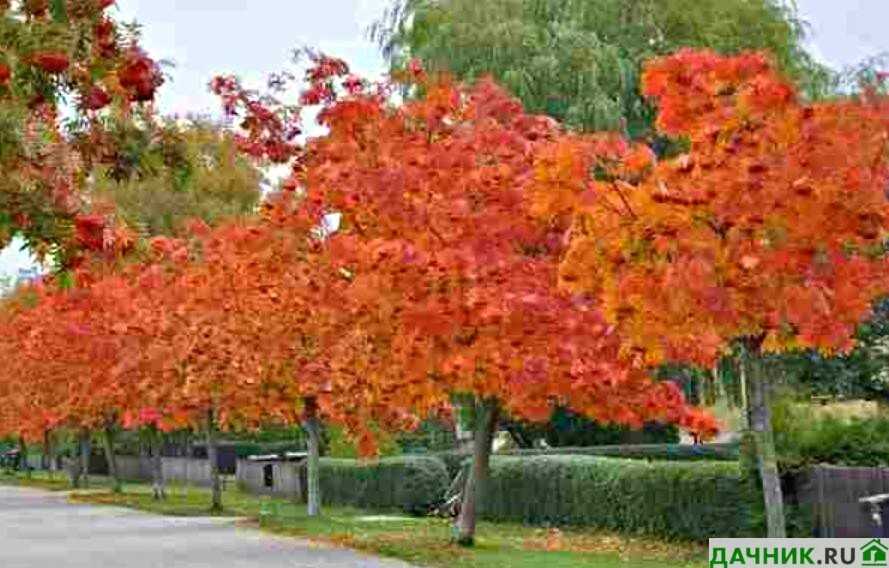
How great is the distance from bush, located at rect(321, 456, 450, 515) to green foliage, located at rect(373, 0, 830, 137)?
7823 millimetres

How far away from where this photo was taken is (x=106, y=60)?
31.0ft

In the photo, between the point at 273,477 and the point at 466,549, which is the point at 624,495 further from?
Answer: the point at 273,477

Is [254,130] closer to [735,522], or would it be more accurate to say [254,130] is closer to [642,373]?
[642,373]

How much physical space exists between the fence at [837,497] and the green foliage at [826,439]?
346 mm

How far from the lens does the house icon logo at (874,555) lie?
10.9 meters

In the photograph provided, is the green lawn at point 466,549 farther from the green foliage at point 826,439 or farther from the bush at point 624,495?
the green foliage at point 826,439

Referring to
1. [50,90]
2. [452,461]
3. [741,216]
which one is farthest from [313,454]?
[50,90]

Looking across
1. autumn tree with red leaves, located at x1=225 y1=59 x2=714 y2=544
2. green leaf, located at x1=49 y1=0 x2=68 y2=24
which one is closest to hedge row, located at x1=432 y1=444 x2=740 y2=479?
autumn tree with red leaves, located at x1=225 y1=59 x2=714 y2=544

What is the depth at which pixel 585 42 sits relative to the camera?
31047mm

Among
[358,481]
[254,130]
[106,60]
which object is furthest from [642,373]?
[358,481]

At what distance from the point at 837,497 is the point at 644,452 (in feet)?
51.0

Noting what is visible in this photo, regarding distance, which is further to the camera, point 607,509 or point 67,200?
point 607,509

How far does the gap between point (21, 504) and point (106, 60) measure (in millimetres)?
32235

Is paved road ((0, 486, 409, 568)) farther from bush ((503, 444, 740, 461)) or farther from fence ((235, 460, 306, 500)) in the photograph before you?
bush ((503, 444, 740, 461))
